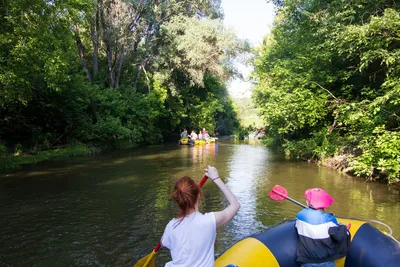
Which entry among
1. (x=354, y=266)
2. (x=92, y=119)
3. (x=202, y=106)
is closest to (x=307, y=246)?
(x=354, y=266)

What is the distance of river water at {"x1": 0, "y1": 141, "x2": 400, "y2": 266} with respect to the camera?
507cm

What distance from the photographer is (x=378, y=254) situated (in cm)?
328

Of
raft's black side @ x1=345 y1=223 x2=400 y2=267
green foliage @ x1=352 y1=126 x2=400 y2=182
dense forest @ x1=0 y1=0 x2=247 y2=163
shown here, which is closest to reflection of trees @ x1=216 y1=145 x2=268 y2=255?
raft's black side @ x1=345 y1=223 x2=400 y2=267

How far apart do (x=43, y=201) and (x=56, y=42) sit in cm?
656

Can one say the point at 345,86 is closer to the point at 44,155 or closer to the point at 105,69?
the point at 44,155

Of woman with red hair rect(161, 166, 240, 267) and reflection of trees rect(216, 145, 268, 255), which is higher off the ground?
woman with red hair rect(161, 166, 240, 267)

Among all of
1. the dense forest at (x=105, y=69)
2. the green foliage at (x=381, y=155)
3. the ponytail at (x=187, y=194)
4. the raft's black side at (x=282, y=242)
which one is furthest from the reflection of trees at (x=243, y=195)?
the dense forest at (x=105, y=69)

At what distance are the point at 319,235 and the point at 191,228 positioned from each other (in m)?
1.34

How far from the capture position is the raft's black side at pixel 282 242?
3367mm

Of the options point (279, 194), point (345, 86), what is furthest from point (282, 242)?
Result: point (345, 86)

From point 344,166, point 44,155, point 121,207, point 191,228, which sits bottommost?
point 121,207

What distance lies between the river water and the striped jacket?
7.36 feet

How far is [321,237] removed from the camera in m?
2.98

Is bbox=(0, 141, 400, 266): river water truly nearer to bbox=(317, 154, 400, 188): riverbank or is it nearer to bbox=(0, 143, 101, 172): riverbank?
bbox=(317, 154, 400, 188): riverbank
